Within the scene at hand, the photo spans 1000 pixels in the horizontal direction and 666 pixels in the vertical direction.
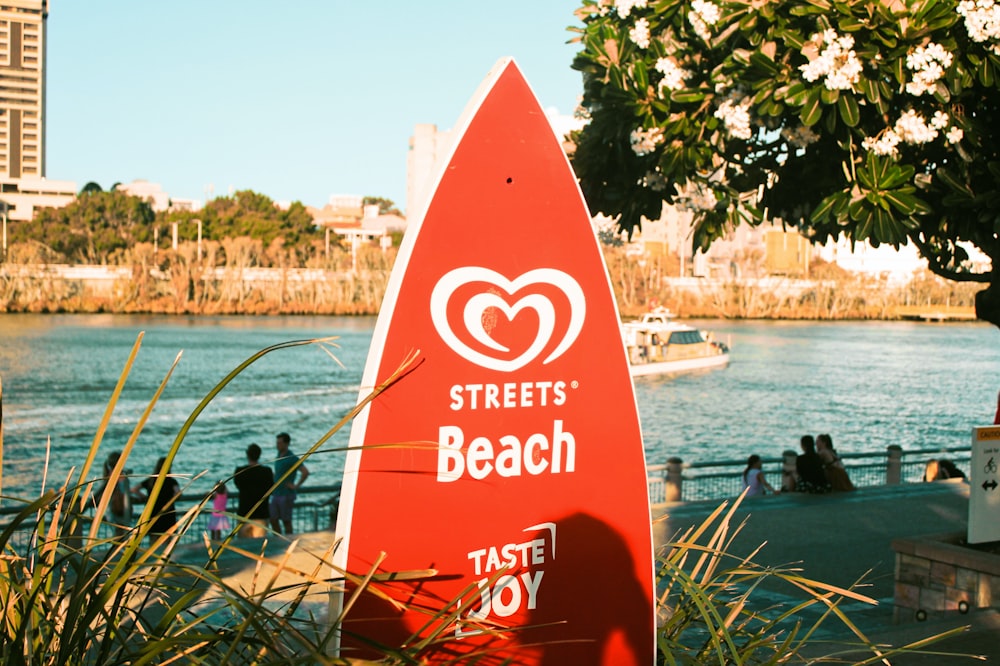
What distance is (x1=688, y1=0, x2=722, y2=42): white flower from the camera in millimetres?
8352

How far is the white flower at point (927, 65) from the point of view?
7.43 meters

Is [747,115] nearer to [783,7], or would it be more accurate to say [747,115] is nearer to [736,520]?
[783,7]

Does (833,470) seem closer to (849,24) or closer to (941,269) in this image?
Answer: (941,269)

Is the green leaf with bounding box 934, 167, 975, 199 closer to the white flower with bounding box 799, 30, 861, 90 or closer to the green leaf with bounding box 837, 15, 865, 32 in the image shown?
the white flower with bounding box 799, 30, 861, 90

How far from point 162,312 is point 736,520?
313 ft

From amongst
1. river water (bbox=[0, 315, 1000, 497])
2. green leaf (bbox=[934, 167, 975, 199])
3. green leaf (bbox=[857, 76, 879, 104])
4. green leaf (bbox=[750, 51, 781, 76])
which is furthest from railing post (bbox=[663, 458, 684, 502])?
green leaf (bbox=[857, 76, 879, 104])

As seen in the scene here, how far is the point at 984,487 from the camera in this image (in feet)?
25.7

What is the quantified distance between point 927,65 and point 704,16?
1690mm

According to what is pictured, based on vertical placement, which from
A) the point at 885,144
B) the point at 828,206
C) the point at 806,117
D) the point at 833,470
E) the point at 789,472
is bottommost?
the point at 789,472

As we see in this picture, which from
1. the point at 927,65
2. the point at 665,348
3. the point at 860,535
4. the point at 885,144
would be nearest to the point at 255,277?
the point at 665,348

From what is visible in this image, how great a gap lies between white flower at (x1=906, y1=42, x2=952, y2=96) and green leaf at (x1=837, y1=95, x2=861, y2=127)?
384 mm

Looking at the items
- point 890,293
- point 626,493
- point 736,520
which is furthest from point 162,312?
point 626,493

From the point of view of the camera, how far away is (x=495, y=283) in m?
3.66

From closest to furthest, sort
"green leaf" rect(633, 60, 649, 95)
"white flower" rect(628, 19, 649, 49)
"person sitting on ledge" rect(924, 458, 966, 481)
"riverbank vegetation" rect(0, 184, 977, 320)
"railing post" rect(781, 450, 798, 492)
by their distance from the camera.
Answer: "green leaf" rect(633, 60, 649, 95) < "white flower" rect(628, 19, 649, 49) < "railing post" rect(781, 450, 798, 492) < "person sitting on ledge" rect(924, 458, 966, 481) < "riverbank vegetation" rect(0, 184, 977, 320)
